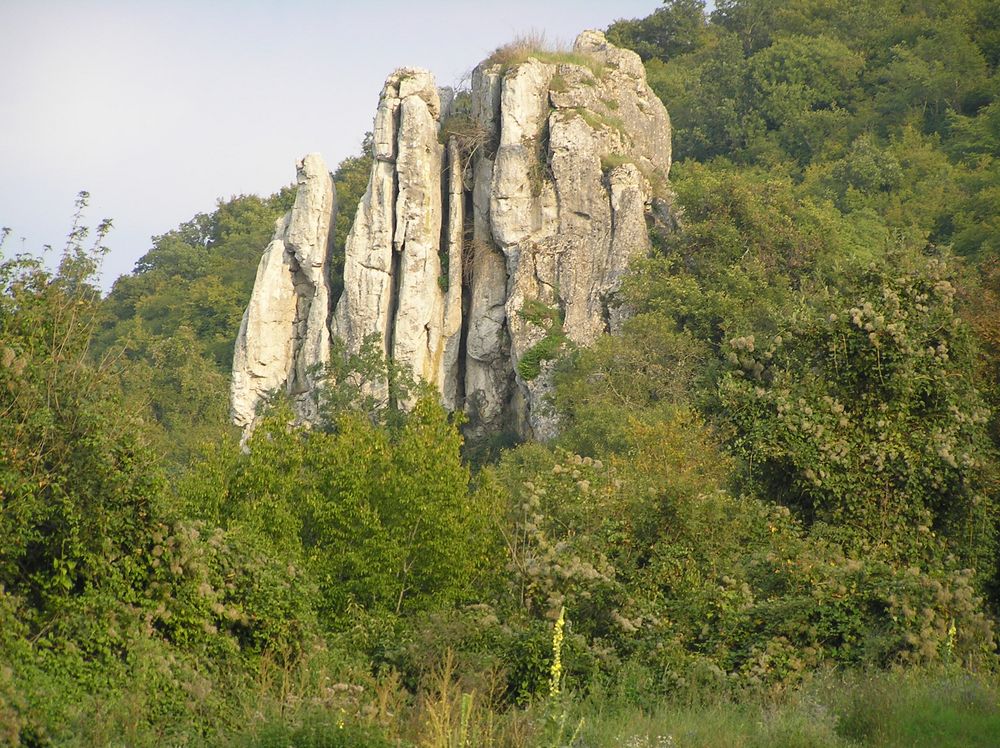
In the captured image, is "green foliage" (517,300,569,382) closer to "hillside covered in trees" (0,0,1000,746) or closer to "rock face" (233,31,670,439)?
"rock face" (233,31,670,439)

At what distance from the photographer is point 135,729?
29.3ft

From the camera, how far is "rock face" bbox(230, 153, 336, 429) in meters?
43.8

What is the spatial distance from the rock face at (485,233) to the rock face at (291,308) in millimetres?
67

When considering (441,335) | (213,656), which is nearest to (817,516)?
(213,656)

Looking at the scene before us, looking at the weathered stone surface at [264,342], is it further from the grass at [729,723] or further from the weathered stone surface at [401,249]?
the grass at [729,723]

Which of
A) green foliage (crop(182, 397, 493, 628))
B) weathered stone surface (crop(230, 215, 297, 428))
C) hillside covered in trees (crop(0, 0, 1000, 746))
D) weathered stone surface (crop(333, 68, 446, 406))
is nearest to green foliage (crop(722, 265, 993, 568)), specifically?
hillside covered in trees (crop(0, 0, 1000, 746))

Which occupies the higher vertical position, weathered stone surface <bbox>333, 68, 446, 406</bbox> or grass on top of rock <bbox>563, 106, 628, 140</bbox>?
grass on top of rock <bbox>563, 106, 628, 140</bbox>

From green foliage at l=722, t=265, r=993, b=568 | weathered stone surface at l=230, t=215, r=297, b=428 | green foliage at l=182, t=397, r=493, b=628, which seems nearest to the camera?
green foliage at l=722, t=265, r=993, b=568

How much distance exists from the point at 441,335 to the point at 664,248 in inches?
310

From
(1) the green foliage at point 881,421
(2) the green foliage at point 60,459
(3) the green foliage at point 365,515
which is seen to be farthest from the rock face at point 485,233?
(2) the green foliage at point 60,459

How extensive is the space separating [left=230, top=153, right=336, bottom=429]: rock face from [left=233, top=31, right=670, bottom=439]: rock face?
0.07 metres

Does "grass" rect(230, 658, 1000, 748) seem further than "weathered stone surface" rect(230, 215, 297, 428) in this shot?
No

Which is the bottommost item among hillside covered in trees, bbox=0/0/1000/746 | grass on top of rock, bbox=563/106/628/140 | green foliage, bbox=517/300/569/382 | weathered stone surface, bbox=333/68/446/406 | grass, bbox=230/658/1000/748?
grass, bbox=230/658/1000/748

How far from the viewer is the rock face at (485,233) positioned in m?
40.1
